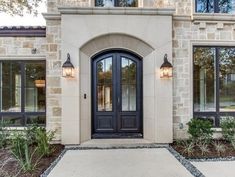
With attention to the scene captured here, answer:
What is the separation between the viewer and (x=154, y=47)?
740 cm

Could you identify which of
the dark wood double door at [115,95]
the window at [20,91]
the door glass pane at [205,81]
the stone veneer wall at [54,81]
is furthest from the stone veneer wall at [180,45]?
the dark wood double door at [115,95]

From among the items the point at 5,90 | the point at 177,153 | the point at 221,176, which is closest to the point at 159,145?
the point at 177,153

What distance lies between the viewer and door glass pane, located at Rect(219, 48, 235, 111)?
7992 millimetres

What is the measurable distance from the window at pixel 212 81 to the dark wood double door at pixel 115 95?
6.05 feet

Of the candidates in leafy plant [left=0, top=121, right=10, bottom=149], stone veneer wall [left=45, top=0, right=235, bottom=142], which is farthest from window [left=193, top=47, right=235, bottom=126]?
Answer: leafy plant [left=0, top=121, right=10, bottom=149]

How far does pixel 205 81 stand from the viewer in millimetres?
7977

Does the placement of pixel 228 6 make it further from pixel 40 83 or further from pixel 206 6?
pixel 40 83

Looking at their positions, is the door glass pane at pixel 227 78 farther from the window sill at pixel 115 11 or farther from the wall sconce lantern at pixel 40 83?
the wall sconce lantern at pixel 40 83

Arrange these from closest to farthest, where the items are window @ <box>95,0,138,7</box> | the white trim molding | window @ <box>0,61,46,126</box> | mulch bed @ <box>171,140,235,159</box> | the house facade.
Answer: mulch bed @ <box>171,140,235,159</box>
the house facade
the white trim molding
window @ <box>0,61,46,126</box>
window @ <box>95,0,138,7</box>

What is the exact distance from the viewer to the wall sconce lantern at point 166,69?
7203mm

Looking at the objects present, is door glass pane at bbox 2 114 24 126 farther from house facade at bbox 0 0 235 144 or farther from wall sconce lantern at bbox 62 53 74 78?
wall sconce lantern at bbox 62 53 74 78

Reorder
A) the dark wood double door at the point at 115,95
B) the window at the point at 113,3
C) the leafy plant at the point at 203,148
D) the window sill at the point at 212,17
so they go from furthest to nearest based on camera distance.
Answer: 1. the window at the point at 113,3
2. the dark wood double door at the point at 115,95
3. the window sill at the point at 212,17
4. the leafy plant at the point at 203,148

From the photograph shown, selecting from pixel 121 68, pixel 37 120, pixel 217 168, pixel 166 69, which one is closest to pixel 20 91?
pixel 37 120

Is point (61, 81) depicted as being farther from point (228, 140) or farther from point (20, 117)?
point (228, 140)
